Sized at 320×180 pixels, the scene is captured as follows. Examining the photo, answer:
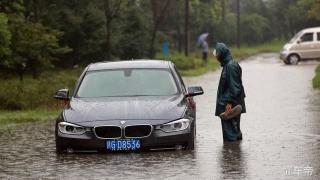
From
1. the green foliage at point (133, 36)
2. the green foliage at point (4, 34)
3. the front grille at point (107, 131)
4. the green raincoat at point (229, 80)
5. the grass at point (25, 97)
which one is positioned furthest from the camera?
the green foliage at point (133, 36)

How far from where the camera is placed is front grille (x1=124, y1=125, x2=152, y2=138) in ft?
36.7

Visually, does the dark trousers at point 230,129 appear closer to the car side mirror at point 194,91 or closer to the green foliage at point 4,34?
the car side mirror at point 194,91

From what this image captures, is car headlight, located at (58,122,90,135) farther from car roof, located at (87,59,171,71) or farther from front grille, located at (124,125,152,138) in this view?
car roof, located at (87,59,171,71)

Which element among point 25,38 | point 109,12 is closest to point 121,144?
point 25,38

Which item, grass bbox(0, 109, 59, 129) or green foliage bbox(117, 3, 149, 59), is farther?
green foliage bbox(117, 3, 149, 59)

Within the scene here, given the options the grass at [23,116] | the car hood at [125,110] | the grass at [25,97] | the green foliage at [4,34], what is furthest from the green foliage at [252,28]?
the car hood at [125,110]

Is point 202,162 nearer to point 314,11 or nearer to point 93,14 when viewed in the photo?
point 93,14

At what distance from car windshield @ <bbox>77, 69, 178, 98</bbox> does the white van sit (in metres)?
32.3

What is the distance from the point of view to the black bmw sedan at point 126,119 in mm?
11195

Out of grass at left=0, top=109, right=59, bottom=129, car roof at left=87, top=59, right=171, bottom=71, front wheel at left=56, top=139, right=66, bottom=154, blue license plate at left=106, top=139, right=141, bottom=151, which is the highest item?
car roof at left=87, top=59, right=171, bottom=71

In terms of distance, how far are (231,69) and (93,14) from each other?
27.3 m

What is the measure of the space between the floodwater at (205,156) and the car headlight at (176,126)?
407 mm

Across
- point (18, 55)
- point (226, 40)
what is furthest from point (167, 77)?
point (226, 40)

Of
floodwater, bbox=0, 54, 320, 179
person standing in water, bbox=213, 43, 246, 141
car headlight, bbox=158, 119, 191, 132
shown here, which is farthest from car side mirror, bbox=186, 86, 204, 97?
car headlight, bbox=158, 119, 191, 132
